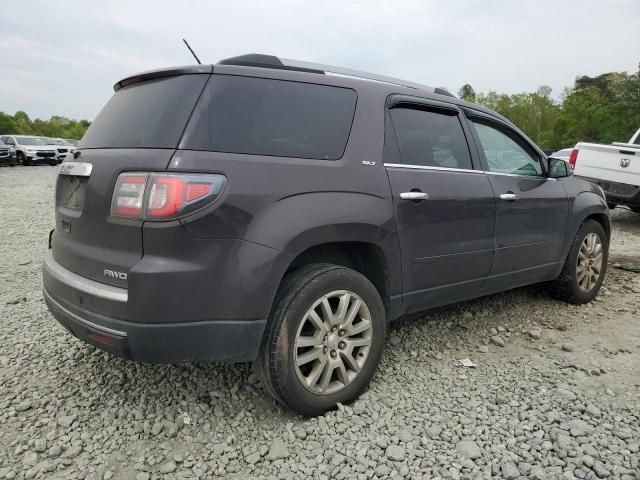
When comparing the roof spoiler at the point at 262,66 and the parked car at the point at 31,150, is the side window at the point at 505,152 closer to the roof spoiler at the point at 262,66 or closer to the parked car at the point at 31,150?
the roof spoiler at the point at 262,66

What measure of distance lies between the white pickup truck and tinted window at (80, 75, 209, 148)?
A: 26.6 ft

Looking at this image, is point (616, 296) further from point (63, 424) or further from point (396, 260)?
point (63, 424)

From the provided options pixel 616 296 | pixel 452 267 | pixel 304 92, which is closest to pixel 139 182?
pixel 304 92

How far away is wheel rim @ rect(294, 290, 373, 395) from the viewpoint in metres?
2.49

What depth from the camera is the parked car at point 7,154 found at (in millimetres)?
24156

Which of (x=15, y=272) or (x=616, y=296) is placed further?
(x=15, y=272)

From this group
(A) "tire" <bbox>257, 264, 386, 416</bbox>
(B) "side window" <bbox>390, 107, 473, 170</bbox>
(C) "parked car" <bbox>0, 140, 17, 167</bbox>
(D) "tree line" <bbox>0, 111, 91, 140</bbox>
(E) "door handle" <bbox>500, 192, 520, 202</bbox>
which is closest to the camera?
(A) "tire" <bbox>257, 264, 386, 416</bbox>

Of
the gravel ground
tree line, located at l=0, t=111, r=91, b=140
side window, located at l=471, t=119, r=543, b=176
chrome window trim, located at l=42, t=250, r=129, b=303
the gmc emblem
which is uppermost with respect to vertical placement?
tree line, located at l=0, t=111, r=91, b=140

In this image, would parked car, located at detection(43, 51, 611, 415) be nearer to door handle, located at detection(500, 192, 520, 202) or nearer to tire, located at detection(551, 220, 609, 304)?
door handle, located at detection(500, 192, 520, 202)

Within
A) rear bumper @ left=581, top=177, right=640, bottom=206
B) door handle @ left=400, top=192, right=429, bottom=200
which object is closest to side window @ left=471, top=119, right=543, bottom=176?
door handle @ left=400, top=192, right=429, bottom=200

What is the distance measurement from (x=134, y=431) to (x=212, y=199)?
1.28 meters

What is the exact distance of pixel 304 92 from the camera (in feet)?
8.66

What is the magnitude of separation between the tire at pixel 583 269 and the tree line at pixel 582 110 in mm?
31639

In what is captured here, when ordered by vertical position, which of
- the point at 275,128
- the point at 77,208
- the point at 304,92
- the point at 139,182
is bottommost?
the point at 77,208
